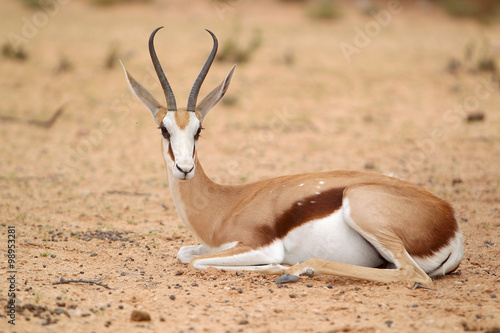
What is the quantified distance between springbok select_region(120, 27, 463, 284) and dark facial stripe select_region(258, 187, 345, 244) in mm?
10

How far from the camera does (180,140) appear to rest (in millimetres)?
5926

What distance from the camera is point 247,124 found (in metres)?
13.5

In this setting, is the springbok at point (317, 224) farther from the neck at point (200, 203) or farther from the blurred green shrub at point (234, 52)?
the blurred green shrub at point (234, 52)

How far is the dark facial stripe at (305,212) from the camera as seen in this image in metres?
5.80

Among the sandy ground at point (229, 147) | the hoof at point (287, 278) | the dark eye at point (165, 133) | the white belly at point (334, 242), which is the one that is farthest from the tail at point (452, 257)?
the dark eye at point (165, 133)

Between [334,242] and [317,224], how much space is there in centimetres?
25

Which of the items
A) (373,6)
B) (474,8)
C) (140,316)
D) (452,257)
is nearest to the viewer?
(140,316)

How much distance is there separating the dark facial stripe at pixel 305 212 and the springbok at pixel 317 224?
10 mm

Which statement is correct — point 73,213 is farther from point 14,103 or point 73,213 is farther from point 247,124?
point 14,103

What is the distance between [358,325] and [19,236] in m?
4.43

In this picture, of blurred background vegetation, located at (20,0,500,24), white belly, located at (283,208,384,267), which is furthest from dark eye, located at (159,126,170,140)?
blurred background vegetation, located at (20,0,500,24)

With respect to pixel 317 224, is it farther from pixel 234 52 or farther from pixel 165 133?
pixel 234 52

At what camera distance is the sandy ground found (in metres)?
4.88

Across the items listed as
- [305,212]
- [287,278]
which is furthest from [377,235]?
[287,278]
